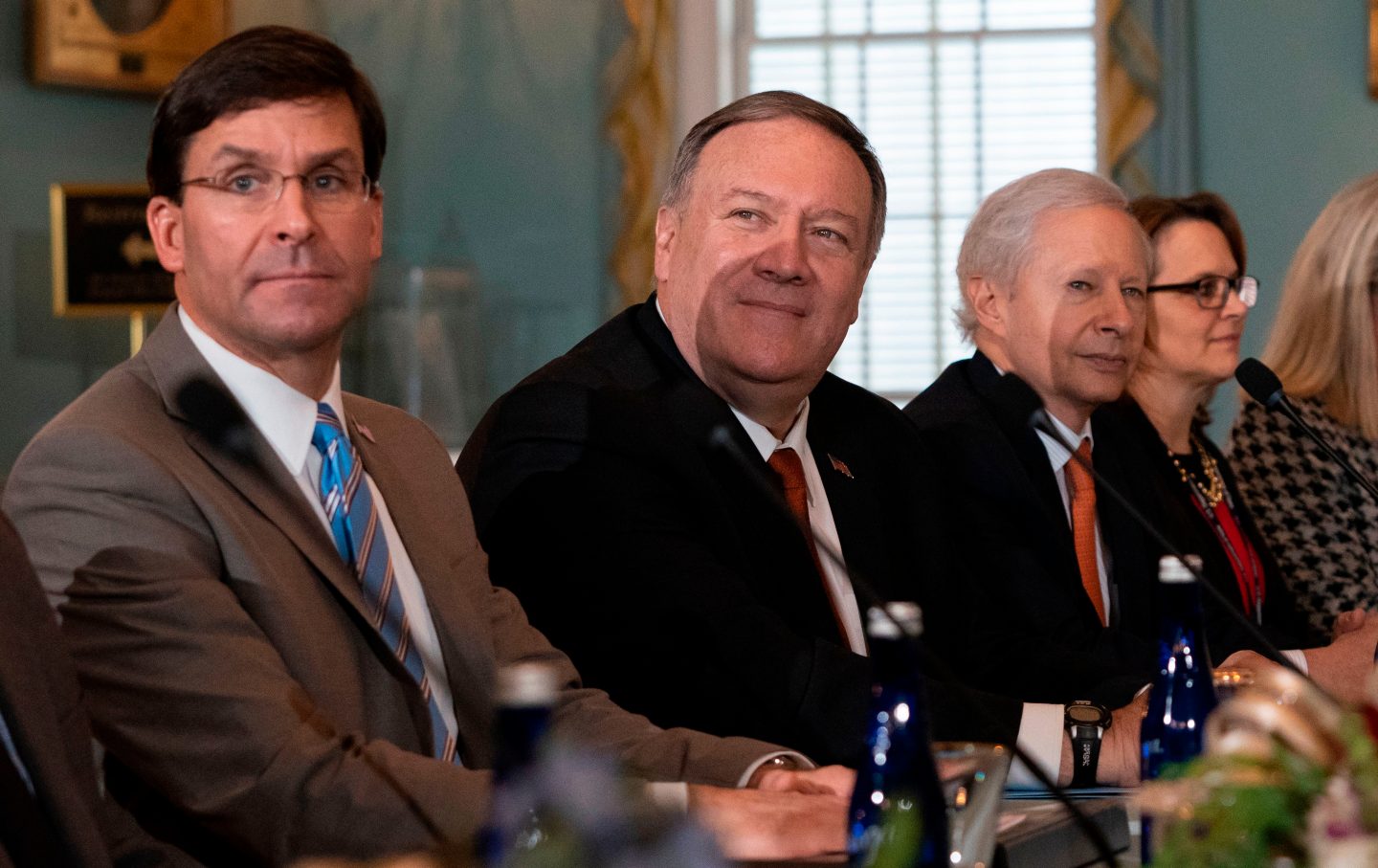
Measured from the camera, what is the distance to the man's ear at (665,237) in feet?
8.17

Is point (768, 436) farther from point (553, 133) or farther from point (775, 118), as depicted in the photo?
point (553, 133)

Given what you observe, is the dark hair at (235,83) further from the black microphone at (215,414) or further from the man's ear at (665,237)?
the man's ear at (665,237)

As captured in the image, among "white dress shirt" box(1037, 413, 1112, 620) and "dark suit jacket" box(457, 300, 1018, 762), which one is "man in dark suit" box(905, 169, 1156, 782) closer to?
"white dress shirt" box(1037, 413, 1112, 620)

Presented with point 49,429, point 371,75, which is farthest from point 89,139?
point 49,429

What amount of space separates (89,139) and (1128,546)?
3.47m

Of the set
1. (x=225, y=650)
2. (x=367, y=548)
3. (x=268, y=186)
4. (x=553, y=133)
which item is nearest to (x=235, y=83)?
(x=268, y=186)

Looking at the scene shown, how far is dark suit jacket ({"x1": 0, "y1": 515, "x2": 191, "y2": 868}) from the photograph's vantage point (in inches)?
53.9

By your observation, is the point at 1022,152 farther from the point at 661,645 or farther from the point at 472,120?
the point at 661,645

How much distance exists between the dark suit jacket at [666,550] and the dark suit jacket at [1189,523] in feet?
2.65

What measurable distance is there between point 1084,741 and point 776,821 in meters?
0.65

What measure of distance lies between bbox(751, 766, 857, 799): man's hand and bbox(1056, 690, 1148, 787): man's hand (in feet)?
1.28

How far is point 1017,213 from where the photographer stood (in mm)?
3080

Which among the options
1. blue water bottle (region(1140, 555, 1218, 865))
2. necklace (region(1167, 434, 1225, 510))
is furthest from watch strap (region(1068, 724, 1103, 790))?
necklace (region(1167, 434, 1225, 510))

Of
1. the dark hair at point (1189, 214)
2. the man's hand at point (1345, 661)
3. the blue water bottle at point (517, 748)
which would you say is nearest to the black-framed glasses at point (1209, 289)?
the dark hair at point (1189, 214)
